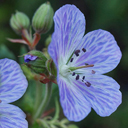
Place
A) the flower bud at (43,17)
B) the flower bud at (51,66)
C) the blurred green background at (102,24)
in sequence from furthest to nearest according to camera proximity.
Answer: the blurred green background at (102,24) < the flower bud at (43,17) < the flower bud at (51,66)

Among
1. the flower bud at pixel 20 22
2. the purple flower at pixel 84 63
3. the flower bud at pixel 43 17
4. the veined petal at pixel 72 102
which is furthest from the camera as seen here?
the flower bud at pixel 20 22

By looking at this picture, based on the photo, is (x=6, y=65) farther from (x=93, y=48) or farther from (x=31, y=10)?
(x=31, y=10)

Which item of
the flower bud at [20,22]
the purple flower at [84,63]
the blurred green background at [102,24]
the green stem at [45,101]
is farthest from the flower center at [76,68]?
the blurred green background at [102,24]

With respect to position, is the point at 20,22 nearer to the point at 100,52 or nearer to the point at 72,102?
the point at 100,52

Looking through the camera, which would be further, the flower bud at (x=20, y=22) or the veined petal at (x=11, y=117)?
the flower bud at (x=20, y=22)

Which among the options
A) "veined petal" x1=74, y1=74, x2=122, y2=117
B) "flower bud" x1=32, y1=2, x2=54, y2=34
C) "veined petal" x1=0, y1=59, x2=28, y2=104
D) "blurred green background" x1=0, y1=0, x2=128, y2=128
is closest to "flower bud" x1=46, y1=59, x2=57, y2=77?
"veined petal" x1=0, y1=59, x2=28, y2=104

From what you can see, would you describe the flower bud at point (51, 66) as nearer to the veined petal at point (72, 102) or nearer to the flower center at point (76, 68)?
the veined petal at point (72, 102)

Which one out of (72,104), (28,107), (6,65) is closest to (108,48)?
(72,104)

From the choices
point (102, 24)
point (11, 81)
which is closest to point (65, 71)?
point (11, 81)
